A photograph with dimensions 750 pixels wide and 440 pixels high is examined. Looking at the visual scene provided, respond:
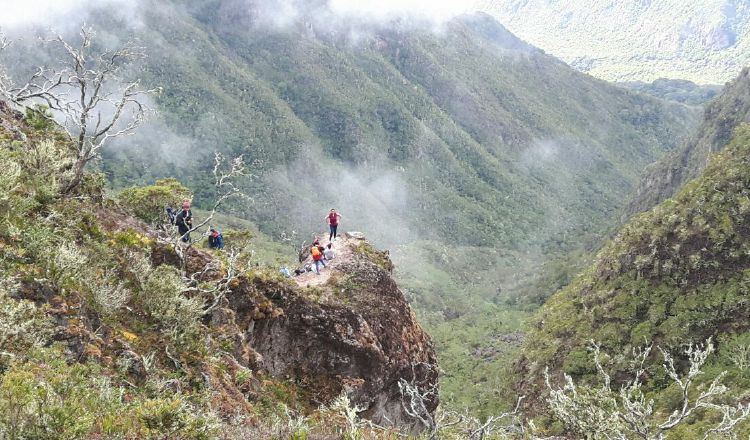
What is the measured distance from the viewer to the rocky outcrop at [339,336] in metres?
20.5

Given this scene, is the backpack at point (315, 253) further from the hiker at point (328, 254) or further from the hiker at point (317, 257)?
the hiker at point (328, 254)

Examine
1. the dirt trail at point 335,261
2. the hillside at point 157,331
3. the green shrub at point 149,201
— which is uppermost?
the green shrub at point 149,201

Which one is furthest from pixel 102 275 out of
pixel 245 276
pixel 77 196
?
pixel 245 276

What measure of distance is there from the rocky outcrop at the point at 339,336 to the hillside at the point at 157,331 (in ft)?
0.21

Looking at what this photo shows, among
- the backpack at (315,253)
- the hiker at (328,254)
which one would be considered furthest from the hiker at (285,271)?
the hiker at (328,254)

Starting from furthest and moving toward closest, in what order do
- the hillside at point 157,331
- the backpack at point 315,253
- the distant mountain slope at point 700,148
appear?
the distant mountain slope at point 700,148 < the backpack at point 315,253 < the hillside at point 157,331

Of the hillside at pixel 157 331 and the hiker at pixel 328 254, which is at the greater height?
the hiker at pixel 328 254

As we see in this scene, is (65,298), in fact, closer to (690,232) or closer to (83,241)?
(83,241)

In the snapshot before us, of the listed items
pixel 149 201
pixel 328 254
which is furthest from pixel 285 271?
pixel 149 201

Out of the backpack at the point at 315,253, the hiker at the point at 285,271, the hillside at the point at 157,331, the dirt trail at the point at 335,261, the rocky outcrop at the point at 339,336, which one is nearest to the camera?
the hillside at the point at 157,331

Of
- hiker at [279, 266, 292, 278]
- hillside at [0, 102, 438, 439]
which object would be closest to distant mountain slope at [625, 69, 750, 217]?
hiker at [279, 266, 292, 278]

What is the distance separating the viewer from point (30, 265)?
486 inches

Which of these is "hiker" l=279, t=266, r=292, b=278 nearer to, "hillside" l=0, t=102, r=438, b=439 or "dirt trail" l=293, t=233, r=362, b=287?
"dirt trail" l=293, t=233, r=362, b=287

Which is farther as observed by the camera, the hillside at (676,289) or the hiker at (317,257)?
the hillside at (676,289)
